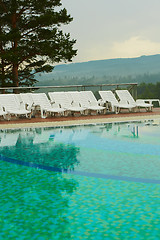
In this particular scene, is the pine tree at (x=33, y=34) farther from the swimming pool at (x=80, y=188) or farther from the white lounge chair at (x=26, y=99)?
the swimming pool at (x=80, y=188)

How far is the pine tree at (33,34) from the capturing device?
2381 cm

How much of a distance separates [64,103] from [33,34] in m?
12.9

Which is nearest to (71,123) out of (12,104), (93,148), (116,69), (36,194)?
(12,104)

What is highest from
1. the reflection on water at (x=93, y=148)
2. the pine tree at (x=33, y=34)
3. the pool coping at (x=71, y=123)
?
the pine tree at (x=33, y=34)

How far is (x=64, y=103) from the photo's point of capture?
13422 millimetres

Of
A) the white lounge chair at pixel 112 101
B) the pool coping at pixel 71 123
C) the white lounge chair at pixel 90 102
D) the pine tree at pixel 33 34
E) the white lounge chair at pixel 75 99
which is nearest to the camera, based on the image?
the pool coping at pixel 71 123

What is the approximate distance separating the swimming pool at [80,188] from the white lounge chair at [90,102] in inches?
179

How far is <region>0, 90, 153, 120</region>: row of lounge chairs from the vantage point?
12695mm

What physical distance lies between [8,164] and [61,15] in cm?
2039

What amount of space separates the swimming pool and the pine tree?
1622 centimetres

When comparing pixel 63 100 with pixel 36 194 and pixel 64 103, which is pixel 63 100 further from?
pixel 36 194

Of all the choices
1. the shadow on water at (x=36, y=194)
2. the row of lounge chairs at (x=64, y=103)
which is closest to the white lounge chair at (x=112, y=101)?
the row of lounge chairs at (x=64, y=103)

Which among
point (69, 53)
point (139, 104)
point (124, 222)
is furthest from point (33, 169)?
point (69, 53)

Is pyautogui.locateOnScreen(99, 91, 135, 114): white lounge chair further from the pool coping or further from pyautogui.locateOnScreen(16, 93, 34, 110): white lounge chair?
pyautogui.locateOnScreen(16, 93, 34, 110): white lounge chair
